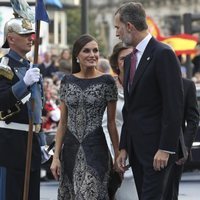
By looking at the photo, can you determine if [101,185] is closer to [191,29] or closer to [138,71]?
[138,71]

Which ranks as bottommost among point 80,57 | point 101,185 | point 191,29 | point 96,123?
point 101,185

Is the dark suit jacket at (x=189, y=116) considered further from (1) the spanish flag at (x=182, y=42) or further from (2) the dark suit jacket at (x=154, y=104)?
(1) the spanish flag at (x=182, y=42)

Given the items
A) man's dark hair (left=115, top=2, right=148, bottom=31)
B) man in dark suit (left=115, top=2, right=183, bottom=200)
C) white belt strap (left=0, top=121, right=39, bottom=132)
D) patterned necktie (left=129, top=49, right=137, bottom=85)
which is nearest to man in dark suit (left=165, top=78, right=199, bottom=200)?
man in dark suit (left=115, top=2, right=183, bottom=200)

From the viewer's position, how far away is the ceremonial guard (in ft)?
24.7

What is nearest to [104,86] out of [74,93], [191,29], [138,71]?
[74,93]

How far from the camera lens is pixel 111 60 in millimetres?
8516

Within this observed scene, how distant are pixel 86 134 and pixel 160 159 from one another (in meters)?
1.01

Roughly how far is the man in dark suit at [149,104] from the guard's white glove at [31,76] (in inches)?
26.7

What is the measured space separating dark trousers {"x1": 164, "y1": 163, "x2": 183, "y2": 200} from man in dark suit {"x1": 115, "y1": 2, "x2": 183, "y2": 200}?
21 centimetres

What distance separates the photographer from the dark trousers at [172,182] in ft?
23.6

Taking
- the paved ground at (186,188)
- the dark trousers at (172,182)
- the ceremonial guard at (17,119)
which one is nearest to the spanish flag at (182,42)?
the paved ground at (186,188)

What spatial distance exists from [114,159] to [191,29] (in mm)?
10990

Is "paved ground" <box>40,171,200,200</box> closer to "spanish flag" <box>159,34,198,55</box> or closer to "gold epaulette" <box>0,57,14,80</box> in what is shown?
"gold epaulette" <box>0,57,14,80</box>

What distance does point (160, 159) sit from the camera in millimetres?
6770
